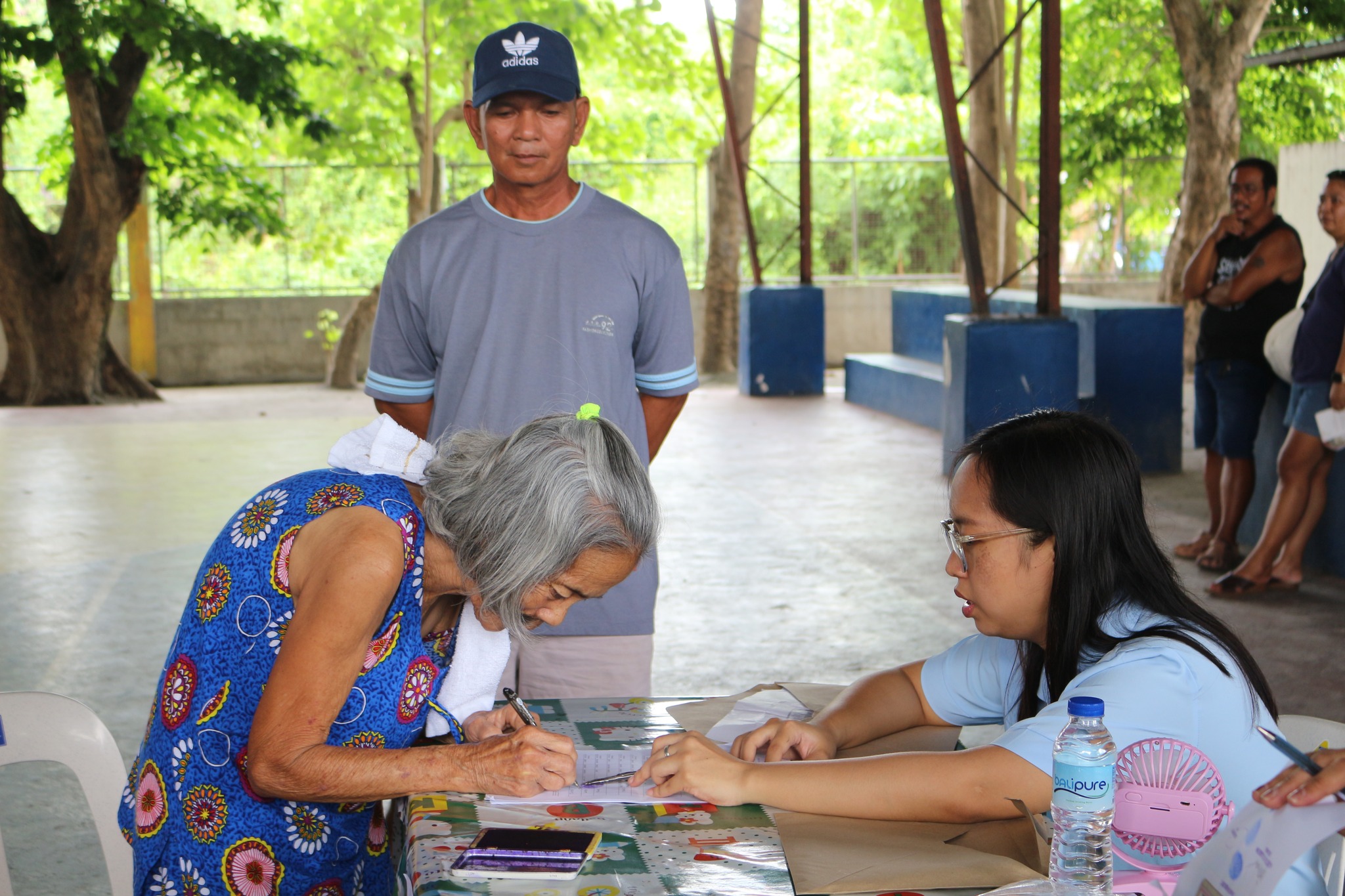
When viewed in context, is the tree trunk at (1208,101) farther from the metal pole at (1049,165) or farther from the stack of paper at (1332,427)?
the stack of paper at (1332,427)

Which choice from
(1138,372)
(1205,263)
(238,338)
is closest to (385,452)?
(1205,263)

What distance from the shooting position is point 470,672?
2.05m

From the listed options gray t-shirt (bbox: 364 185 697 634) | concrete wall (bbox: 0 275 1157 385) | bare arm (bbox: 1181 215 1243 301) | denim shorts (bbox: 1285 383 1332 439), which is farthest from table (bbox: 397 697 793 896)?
concrete wall (bbox: 0 275 1157 385)

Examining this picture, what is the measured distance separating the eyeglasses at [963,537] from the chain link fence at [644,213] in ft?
40.3

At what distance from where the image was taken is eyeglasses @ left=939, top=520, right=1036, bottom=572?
5.81ft

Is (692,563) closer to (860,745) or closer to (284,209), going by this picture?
(860,745)

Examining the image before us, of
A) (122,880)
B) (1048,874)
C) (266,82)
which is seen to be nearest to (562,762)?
(1048,874)

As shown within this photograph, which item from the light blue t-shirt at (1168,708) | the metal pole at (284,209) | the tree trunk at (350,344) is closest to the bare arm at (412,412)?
the light blue t-shirt at (1168,708)

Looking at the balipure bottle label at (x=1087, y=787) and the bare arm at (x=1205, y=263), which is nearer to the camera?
the balipure bottle label at (x=1087, y=787)

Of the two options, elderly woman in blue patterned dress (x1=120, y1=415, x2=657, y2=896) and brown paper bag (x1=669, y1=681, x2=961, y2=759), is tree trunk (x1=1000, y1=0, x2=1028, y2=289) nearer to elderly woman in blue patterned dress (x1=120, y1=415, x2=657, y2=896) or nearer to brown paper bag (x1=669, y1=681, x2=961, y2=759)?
brown paper bag (x1=669, y1=681, x2=961, y2=759)

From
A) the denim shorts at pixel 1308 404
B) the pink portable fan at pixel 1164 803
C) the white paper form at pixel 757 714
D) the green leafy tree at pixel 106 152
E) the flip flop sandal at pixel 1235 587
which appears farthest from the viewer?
the green leafy tree at pixel 106 152

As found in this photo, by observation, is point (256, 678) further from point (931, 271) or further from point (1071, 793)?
point (931, 271)

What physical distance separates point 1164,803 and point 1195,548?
4585 mm

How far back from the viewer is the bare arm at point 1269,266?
18.0 ft
